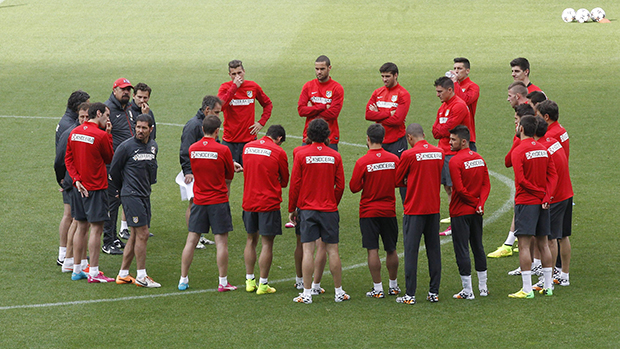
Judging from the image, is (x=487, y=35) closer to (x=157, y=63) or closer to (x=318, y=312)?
(x=157, y=63)

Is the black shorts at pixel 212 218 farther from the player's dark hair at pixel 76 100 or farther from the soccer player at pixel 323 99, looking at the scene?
the soccer player at pixel 323 99

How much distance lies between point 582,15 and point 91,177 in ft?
87.8

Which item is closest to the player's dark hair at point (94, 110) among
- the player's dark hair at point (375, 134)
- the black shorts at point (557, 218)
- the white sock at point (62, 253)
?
the white sock at point (62, 253)

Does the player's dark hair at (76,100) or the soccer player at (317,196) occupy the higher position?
the player's dark hair at (76,100)

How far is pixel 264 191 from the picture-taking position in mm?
8781

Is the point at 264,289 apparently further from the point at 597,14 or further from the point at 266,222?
the point at 597,14

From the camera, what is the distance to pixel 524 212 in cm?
859

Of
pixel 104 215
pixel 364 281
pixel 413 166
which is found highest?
pixel 413 166

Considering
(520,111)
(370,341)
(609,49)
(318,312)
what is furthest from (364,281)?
(609,49)

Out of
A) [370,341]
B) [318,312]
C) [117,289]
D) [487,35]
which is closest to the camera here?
[370,341]

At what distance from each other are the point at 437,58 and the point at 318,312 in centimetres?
1927

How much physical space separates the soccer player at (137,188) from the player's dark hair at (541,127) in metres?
4.53

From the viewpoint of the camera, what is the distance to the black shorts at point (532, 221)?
8.53m

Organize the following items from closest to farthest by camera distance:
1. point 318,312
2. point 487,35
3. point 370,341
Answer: point 370,341 → point 318,312 → point 487,35
